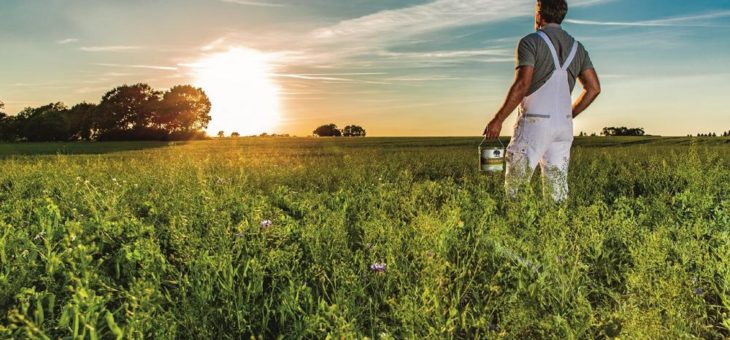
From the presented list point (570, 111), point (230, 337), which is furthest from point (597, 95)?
point (230, 337)

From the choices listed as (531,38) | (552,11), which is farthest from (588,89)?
(531,38)

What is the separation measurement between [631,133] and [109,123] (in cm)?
6538

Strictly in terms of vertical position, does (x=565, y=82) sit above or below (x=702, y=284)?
above

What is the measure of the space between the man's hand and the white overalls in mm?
334

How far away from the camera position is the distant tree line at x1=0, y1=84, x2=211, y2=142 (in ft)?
262

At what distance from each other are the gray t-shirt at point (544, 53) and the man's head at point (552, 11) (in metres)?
0.08

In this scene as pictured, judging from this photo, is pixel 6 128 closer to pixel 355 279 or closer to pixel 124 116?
pixel 124 116

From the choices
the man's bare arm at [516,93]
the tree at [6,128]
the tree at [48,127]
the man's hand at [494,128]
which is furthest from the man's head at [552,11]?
the tree at [6,128]

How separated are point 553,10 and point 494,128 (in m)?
1.56

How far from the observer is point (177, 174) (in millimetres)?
8172

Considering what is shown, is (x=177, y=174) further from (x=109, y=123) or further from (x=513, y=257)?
(x=109, y=123)

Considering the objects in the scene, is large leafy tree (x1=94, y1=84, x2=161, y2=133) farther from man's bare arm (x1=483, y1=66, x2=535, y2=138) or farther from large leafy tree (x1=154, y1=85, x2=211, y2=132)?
man's bare arm (x1=483, y1=66, x2=535, y2=138)

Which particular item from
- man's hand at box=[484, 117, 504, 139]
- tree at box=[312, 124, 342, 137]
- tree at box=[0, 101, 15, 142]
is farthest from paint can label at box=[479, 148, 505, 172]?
tree at box=[0, 101, 15, 142]

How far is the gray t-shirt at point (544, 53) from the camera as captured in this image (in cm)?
639
